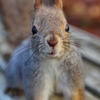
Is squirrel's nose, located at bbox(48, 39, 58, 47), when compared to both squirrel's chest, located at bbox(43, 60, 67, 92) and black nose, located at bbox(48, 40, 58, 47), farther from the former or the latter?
squirrel's chest, located at bbox(43, 60, 67, 92)

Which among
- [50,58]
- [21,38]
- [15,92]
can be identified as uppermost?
[50,58]

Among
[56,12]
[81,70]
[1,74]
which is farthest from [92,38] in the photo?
[56,12]

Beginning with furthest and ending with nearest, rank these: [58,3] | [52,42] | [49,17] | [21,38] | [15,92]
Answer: [21,38]
[15,92]
[58,3]
[49,17]
[52,42]

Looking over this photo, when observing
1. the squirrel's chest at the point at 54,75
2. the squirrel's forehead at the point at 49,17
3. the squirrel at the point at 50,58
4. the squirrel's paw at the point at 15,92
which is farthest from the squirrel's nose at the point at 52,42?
the squirrel's paw at the point at 15,92

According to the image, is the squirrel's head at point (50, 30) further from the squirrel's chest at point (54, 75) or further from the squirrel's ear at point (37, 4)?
the squirrel's chest at point (54, 75)

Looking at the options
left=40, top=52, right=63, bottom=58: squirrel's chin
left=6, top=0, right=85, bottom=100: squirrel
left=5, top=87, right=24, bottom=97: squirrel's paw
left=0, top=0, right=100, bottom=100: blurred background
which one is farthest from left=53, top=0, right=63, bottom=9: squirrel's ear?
left=5, top=87, right=24, bottom=97: squirrel's paw

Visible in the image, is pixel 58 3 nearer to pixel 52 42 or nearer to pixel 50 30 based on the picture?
pixel 50 30

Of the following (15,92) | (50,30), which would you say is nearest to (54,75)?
(50,30)
